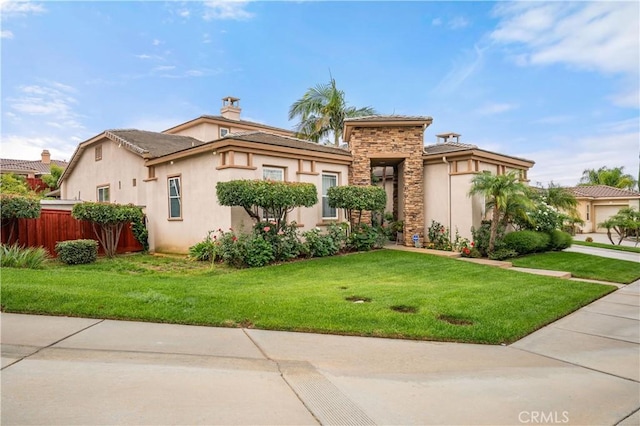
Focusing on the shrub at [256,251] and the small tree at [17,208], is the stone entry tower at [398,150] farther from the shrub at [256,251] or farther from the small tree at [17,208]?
the small tree at [17,208]

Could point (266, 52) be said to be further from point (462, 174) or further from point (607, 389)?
point (607, 389)

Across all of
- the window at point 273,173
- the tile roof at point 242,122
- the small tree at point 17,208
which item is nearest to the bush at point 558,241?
the window at point 273,173

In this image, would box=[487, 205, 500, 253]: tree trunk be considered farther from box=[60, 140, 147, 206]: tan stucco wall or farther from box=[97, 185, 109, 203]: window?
box=[97, 185, 109, 203]: window

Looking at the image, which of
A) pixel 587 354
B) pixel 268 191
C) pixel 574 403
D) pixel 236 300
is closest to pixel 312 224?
pixel 268 191

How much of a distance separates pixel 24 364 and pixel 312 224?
1006 centimetres

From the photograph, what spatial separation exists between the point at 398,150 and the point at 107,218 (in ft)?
35.0

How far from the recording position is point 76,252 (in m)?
10.7

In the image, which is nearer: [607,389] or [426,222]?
[607,389]

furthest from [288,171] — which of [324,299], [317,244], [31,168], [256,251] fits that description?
[31,168]

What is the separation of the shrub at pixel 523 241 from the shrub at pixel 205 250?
9.94 m

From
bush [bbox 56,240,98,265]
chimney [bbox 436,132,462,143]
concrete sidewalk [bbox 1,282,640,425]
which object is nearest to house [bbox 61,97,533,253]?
bush [bbox 56,240,98,265]

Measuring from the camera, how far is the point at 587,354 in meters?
4.54

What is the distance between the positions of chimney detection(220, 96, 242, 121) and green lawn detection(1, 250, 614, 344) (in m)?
16.6

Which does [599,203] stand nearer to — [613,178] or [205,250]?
[613,178]
